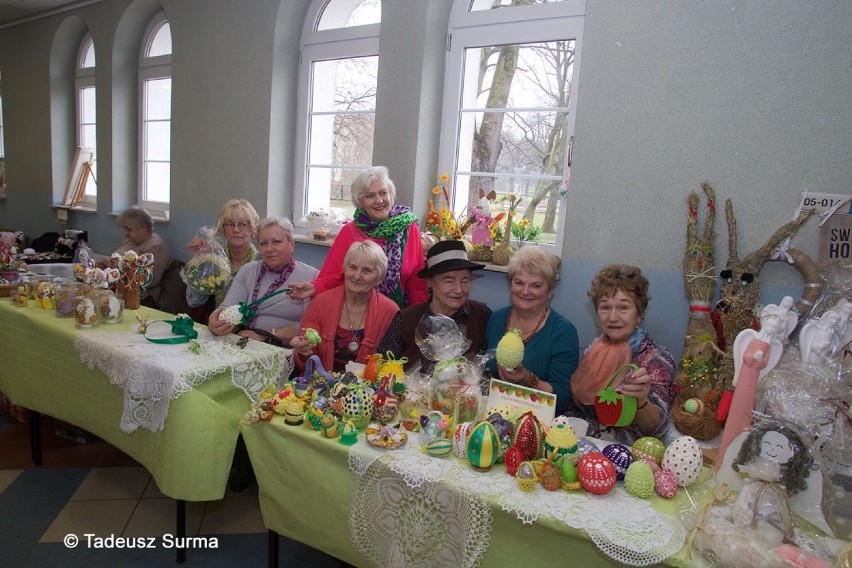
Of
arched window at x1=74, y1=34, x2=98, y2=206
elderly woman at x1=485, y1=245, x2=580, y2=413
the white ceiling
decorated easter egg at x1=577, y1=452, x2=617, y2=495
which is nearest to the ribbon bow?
elderly woman at x1=485, y1=245, x2=580, y2=413

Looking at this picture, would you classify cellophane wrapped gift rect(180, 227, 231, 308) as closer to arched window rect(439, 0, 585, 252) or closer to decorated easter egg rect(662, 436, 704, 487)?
arched window rect(439, 0, 585, 252)

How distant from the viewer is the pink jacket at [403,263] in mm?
3148

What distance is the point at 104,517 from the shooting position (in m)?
2.66

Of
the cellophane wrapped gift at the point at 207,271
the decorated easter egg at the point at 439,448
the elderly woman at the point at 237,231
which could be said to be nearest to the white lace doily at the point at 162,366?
the cellophane wrapped gift at the point at 207,271

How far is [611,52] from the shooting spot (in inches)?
120

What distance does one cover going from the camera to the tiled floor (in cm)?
240

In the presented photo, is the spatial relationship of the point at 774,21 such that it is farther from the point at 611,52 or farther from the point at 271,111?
the point at 271,111

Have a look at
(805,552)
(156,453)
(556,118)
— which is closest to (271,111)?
(556,118)

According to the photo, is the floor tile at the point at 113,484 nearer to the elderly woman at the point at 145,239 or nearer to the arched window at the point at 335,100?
the elderly woman at the point at 145,239

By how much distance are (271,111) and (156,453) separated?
337cm

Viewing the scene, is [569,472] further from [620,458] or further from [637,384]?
[637,384]

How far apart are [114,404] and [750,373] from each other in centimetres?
249

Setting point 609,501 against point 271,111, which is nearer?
point 609,501

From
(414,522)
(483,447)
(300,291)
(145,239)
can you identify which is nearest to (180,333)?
(300,291)
